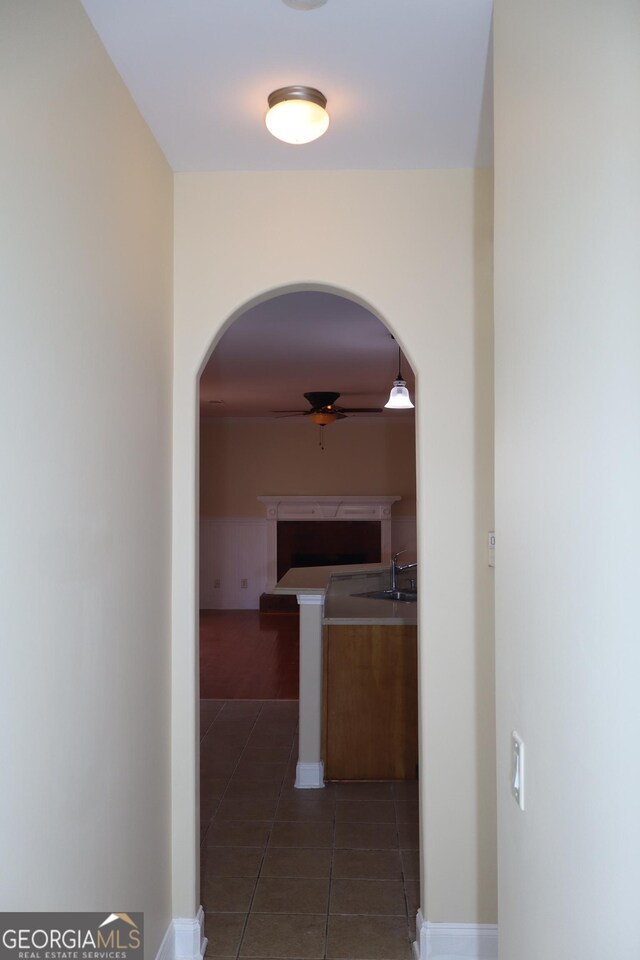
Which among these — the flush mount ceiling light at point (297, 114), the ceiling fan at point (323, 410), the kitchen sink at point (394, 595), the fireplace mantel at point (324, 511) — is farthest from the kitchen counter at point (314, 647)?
the fireplace mantel at point (324, 511)

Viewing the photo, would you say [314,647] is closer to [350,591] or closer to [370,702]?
[370,702]

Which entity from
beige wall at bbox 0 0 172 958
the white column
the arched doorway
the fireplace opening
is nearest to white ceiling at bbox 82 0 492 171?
beige wall at bbox 0 0 172 958

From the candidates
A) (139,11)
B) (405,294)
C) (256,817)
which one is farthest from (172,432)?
(256,817)

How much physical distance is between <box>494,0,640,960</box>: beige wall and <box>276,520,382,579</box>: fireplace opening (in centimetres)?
883

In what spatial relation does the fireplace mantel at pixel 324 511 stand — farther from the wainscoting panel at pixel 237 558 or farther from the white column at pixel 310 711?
the white column at pixel 310 711

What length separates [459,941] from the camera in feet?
8.18

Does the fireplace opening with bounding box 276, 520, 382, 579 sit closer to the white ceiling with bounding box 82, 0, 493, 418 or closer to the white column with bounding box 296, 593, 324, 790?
the white column with bounding box 296, 593, 324, 790

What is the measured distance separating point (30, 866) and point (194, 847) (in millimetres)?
1234

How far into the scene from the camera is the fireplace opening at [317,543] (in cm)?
1037

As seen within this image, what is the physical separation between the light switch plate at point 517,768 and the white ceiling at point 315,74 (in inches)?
61.9

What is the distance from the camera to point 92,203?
1.80 metres

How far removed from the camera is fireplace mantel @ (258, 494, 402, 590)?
10141 millimetres

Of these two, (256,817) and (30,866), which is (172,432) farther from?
(256,817)

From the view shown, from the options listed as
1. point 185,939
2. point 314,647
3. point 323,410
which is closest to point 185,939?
point 185,939
